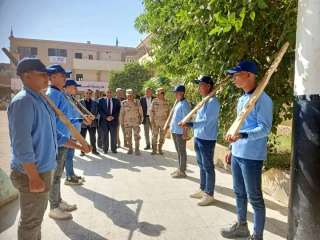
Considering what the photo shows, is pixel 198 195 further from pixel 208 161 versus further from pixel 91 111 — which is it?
pixel 91 111

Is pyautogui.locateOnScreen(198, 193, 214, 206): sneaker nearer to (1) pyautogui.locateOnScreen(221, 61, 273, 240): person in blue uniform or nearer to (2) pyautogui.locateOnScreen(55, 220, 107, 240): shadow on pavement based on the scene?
(1) pyautogui.locateOnScreen(221, 61, 273, 240): person in blue uniform

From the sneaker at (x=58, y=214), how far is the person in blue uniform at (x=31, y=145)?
59.0 inches

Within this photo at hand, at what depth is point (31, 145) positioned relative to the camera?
2.78 meters

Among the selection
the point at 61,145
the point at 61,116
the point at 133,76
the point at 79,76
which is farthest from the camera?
the point at 79,76

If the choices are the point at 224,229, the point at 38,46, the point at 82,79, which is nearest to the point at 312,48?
the point at 224,229

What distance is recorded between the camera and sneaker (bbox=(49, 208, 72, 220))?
14.6 feet

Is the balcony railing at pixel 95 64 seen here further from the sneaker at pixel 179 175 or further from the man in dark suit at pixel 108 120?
the sneaker at pixel 179 175

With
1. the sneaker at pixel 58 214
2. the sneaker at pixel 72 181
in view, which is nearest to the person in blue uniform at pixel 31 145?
the sneaker at pixel 58 214

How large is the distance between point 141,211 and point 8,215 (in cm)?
188

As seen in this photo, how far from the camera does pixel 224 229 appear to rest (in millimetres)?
3979

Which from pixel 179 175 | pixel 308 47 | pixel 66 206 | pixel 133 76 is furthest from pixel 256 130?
pixel 133 76

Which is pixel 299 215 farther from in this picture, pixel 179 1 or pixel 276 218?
pixel 179 1

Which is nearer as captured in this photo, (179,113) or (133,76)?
(179,113)

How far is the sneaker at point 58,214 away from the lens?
14.6ft
